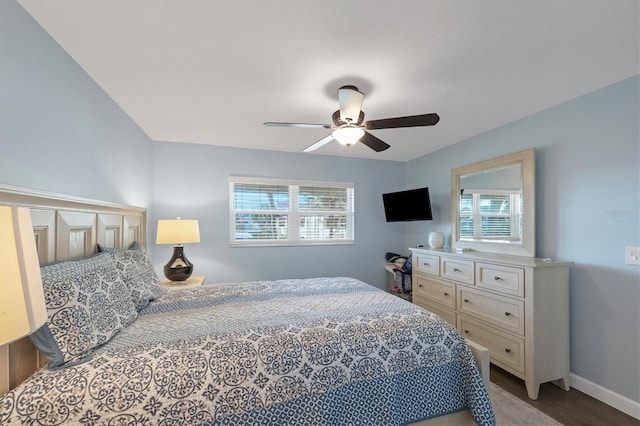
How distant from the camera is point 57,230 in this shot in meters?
1.53

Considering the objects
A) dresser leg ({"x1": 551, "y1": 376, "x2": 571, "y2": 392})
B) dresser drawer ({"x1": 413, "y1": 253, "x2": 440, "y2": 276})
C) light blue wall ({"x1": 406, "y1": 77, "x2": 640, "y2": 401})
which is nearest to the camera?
light blue wall ({"x1": 406, "y1": 77, "x2": 640, "y2": 401})

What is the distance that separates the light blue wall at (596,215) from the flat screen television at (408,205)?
1.22m

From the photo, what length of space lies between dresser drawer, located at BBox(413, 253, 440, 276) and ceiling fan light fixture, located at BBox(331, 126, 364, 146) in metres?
1.83

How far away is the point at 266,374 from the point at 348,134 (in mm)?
1672

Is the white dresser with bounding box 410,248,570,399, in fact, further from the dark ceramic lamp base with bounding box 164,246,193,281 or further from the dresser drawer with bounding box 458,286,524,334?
the dark ceramic lamp base with bounding box 164,246,193,281

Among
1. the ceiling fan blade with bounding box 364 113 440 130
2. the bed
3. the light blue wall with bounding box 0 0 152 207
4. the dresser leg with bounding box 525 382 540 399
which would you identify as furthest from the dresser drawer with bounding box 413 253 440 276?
the light blue wall with bounding box 0 0 152 207

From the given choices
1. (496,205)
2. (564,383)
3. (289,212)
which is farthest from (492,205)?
(289,212)

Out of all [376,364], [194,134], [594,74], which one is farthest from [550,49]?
[194,134]

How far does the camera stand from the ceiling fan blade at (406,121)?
1907 mm

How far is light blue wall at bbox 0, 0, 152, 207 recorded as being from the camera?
1272 millimetres

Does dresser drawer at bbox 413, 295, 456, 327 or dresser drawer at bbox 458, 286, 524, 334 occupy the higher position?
dresser drawer at bbox 458, 286, 524, 334

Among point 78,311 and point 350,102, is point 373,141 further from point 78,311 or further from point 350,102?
Answer: point 78,311

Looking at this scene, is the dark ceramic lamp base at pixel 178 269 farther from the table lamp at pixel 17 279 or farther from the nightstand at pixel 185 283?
the table lamp at pixel 17 279

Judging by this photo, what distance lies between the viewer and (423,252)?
337 centimetres
